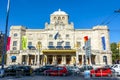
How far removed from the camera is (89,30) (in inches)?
2709

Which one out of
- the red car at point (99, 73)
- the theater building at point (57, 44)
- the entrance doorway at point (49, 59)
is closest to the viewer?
the red car at point (99, 73)

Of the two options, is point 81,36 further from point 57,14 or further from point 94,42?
point 57,14

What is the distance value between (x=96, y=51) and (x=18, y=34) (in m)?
30.4

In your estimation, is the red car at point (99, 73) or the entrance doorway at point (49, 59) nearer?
the red car at point (99, 73)

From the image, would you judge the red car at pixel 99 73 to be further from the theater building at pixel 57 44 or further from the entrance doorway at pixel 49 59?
the entrance doorway at pixel 49 59

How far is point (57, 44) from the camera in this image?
67250 millimetres

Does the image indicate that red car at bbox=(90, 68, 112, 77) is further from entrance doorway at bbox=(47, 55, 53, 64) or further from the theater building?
entrance doorway at bbox=(47, 55, 53, 64)

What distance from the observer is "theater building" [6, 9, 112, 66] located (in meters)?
62.0

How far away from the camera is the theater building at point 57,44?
204ft

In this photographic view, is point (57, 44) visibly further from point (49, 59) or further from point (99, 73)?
point (99, 73)

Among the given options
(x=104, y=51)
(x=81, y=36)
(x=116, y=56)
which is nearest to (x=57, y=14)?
(x=81, y=36)

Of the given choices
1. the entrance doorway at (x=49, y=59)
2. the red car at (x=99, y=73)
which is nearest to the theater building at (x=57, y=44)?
the entrance doorway at (x=49, y=59)

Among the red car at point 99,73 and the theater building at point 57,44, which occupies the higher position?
the theater building at point 57,44

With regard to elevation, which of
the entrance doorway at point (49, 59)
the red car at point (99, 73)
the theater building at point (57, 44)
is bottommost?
the red car at point (99, 73)
